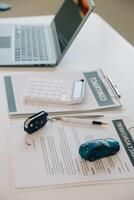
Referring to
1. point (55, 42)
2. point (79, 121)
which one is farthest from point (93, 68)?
point (79, 121)

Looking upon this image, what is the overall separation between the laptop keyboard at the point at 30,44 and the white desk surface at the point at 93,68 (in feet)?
0.21

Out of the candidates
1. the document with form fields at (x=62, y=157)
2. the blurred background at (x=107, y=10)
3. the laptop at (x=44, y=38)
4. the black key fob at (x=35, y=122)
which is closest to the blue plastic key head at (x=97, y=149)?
the document with form fields at (x=62, y=157)

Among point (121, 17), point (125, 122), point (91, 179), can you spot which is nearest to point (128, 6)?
point (121, 17)

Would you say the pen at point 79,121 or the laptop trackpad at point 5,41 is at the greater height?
the pen at point 79,121

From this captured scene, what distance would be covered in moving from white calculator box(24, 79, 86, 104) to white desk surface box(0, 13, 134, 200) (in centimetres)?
9

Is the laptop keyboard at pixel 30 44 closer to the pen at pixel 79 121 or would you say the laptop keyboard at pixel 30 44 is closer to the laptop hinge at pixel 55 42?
the laptop hinge at pixel 55 42

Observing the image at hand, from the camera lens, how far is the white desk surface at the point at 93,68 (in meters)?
0.76

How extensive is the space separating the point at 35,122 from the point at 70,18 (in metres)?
0.56

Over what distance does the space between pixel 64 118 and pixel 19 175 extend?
0.79 feet

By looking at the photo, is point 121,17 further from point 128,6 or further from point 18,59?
point 18,59

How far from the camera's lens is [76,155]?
2.81 ft

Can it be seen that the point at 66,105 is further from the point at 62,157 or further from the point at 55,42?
the point at 55,42

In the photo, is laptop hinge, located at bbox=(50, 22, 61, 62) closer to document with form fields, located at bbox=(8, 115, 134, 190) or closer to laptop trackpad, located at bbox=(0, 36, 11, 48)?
laptop trackpad, located at bbox=(0, 36, 11, 48)

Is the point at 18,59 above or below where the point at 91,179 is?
below
